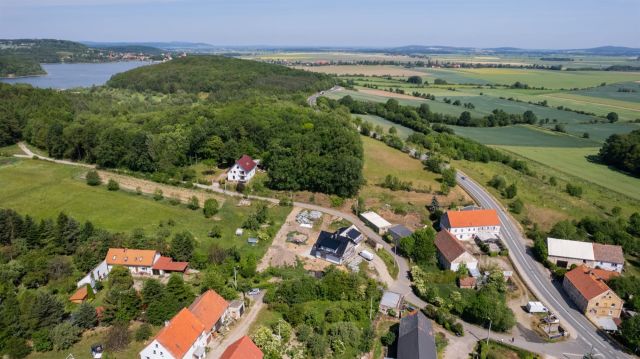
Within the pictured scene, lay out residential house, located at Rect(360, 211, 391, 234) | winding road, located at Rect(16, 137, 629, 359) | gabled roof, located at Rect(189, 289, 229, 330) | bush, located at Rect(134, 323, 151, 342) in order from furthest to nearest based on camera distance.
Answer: residential house, located at Rect(360, 211, 391, 234)
winding road, located at Rect(16, 137, 629, 359)
gabled roof, located at Rect(189, 289, 229, 330)
bush, located at Rect(134, 323, 151, 342)

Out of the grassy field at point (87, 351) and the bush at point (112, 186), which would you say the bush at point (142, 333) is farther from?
the bush at point (112, 186)

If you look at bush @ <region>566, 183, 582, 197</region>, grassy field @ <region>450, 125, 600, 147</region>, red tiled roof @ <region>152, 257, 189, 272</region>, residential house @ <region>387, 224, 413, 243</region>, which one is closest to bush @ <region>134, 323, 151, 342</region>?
red tiled roof @ <region>152, 257, 189, 272</region>

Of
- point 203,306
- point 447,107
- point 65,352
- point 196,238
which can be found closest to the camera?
point 65,352

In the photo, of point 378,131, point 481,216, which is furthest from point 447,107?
point 481,216

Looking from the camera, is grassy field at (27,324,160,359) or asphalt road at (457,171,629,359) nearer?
grassy field at (27,324,160,359)

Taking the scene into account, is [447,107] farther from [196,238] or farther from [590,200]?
[196,238]

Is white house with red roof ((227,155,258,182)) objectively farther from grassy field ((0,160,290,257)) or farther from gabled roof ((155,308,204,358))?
gabled roof ((155,308,204,358))
